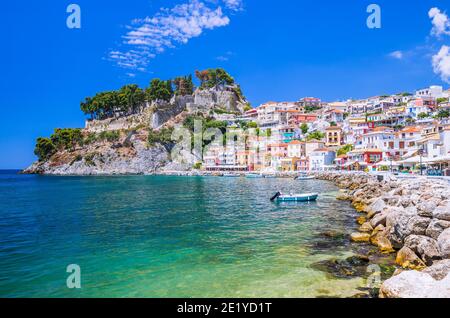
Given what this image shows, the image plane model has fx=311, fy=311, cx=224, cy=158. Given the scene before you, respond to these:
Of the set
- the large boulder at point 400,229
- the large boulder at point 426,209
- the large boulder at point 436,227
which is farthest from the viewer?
the large boulder at point 426,209

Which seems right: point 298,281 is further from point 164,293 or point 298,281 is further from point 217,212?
point 217,212

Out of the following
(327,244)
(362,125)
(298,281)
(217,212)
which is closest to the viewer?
(298,281)

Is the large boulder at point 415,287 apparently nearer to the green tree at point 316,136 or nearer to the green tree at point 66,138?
the green tree at point 316,136

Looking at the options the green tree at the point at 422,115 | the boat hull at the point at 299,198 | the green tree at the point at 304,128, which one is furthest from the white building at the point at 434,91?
the boat hull at the point at 299,198

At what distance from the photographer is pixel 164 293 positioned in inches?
376

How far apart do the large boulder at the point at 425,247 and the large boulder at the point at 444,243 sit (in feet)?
0.58

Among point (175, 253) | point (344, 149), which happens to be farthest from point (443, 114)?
point (175, 253)

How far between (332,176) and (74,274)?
187ft

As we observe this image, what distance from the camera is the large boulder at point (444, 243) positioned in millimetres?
9766

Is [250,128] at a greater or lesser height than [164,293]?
greater

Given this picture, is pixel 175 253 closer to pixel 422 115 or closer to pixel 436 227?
pixel 436 227

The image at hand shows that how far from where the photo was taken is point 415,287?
23.0 ft

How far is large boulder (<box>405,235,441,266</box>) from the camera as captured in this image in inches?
401
